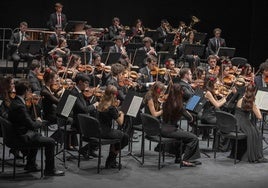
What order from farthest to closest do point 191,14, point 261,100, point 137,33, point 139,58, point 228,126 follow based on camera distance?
point 191,14 < point 137,33 < point 139,58 < point 261,100 < point 228,126

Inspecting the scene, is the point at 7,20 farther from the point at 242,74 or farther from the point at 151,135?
the point at 151,135

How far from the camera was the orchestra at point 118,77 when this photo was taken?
9336 millimetres

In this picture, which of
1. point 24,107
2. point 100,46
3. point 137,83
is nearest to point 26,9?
point 100,46

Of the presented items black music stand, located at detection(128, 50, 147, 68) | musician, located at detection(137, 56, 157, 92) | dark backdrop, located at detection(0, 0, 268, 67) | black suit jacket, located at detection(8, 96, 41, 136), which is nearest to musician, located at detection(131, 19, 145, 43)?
dark backdrop, located at detection(0, 0, 268, 67)

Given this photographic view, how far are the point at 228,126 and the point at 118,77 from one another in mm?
2727

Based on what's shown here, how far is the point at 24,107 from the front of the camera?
26.9ft

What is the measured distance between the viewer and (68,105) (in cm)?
905

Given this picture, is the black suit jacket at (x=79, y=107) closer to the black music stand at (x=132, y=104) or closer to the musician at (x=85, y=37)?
the black music stand at (x=132, y=104)

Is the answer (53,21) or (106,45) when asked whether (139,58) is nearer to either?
(106,45)

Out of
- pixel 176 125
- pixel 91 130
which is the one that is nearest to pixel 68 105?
pixel 91 130

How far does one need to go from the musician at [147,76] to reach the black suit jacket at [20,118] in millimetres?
4952

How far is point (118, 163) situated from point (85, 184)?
1.24 metres

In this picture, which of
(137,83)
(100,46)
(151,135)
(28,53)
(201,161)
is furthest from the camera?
(100,46)

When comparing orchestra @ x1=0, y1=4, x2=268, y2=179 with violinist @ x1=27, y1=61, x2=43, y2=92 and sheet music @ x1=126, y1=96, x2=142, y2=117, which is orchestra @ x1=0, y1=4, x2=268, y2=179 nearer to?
violinist @ x1=27, y1=61, x2=43, y2=92
